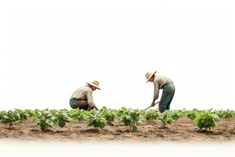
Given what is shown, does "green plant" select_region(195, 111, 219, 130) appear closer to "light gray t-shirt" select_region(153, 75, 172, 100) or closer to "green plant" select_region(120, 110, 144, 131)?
"green plant" select_region(120, 110, 144, 131)

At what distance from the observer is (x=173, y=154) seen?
35.0ft

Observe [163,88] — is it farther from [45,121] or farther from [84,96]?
[45,121]

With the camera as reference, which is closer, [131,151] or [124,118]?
[131,151]

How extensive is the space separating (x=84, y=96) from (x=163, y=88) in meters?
3.03

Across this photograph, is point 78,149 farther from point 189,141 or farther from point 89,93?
point 89,93

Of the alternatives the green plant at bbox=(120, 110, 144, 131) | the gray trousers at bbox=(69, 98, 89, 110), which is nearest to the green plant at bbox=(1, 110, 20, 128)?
the green plant at bbox=(120, 110, 144, 131)

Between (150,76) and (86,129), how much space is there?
6.60m

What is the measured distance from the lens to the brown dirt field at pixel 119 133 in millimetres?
12938

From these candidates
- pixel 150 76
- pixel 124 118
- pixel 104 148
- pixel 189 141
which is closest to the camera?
pixel 104 148

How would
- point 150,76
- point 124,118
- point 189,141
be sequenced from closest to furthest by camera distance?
point 189,141
point 124,118
point 150,76

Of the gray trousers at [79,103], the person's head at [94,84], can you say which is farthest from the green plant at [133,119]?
the gray trousers at [79,103]

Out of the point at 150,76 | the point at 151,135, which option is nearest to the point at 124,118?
the point at 151,135

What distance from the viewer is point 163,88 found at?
20859 mm

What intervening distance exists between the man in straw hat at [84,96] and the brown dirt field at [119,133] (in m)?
5.63
